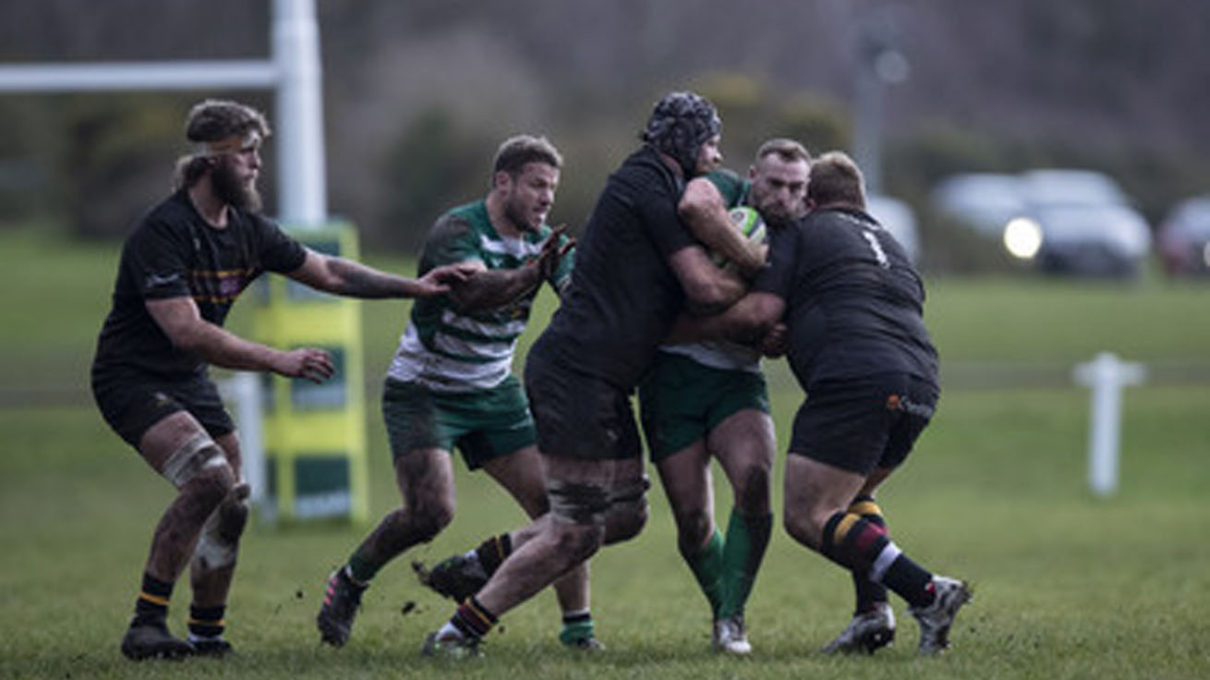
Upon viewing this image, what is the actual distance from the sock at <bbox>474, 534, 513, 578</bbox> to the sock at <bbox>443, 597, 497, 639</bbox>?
1.82 ft

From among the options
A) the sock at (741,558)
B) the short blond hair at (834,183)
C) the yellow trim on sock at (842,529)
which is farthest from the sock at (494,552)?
the short blond hair at (834,183)

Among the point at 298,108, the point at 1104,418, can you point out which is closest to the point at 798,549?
the point at 1104,418

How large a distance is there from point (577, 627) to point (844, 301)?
200cm

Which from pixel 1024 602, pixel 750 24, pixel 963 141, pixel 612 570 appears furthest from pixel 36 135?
pixel 1024 602

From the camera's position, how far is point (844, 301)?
8.11 m

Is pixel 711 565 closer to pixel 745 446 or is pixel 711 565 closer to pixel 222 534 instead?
pixel 745 446

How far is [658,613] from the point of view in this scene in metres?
10.5

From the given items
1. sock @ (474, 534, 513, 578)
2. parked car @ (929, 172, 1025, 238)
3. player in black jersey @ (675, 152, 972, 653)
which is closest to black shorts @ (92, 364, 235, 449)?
sock @ (474, 534, 513, 578)

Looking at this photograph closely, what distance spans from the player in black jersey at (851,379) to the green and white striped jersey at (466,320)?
965mm

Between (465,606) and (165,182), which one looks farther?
(165,182)

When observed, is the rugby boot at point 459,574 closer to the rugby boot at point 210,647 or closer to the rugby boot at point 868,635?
the rugby boot at point 210,647

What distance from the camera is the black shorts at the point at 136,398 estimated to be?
27.5ft

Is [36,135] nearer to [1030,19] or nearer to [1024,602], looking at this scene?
[1030,19]

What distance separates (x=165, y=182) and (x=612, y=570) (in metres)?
28.9
